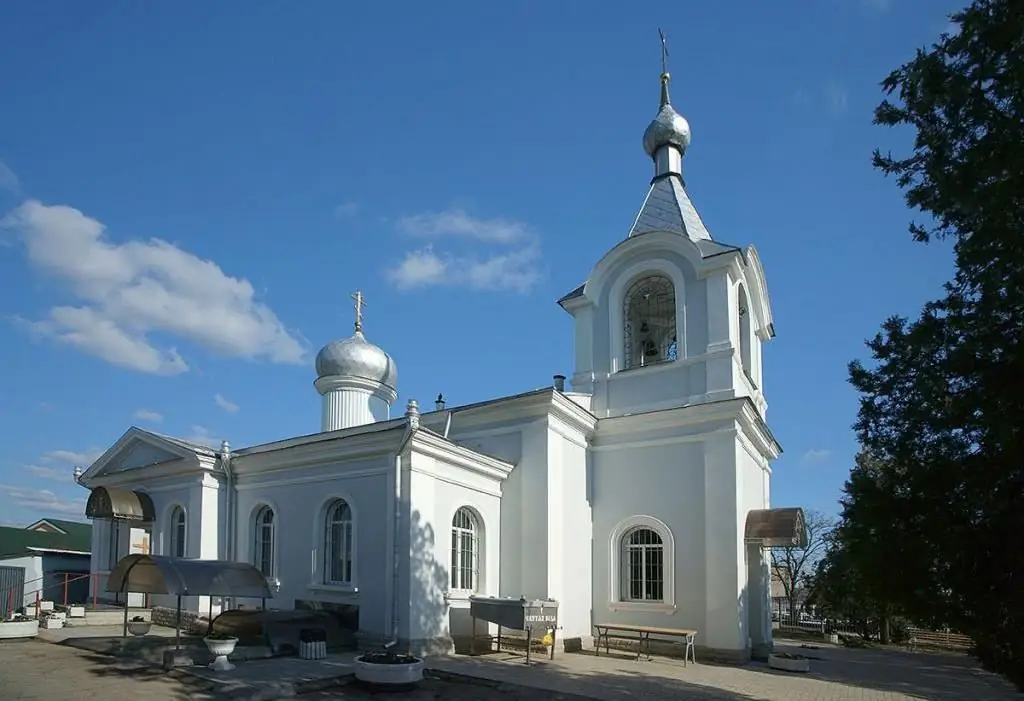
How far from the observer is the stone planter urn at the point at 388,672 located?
35.3 feet

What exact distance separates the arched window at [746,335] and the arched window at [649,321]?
5.22 ft

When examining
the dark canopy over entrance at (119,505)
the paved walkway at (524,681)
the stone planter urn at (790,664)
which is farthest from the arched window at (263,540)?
the stone planter urn at (790,664)

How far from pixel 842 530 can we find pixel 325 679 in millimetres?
7378

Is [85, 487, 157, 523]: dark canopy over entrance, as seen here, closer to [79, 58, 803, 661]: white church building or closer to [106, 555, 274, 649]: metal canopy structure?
[79, 58, 803, 661]: white church building

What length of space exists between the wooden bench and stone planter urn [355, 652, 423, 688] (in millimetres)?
5425

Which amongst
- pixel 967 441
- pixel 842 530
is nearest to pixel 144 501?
pixel 842 530

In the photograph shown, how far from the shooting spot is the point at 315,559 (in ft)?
52.2

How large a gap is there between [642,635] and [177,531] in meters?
11.7

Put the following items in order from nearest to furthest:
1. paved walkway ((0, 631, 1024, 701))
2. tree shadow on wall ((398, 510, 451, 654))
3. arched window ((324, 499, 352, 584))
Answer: paved walkway ((0, 631, 1024, 701))
tree shadow on wall ((398, 510, 451, 654))
arched window ((324, 499, 352, 584))

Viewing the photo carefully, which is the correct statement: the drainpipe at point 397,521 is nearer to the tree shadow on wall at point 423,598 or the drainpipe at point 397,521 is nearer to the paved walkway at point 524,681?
the tree shadow on wall at point 423,598

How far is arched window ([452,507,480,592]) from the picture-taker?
1555 centimetres

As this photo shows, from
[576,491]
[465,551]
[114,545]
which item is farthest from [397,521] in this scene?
[114,545]

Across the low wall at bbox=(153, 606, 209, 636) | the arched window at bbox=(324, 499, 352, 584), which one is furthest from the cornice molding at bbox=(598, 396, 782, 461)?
the low wall at bbox=(153, 606, 209, 636)

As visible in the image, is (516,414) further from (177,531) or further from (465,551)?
(177,531)
